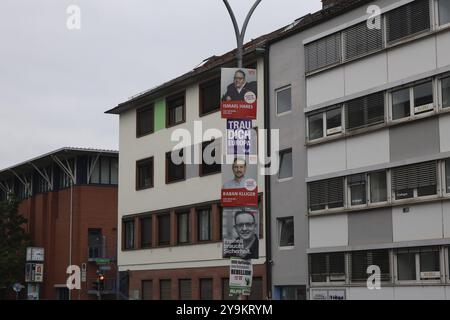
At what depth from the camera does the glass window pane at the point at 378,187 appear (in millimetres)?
28984

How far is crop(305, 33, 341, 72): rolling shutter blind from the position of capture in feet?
104

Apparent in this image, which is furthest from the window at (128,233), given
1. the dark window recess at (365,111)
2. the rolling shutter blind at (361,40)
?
the rolling shutter blind at (361,40)

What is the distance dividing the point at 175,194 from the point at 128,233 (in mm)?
6318

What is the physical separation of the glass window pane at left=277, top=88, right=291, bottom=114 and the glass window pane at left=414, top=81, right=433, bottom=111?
7522mm

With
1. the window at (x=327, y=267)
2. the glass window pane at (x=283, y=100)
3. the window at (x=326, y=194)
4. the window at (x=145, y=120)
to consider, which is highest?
the window at (x=145, y=120)

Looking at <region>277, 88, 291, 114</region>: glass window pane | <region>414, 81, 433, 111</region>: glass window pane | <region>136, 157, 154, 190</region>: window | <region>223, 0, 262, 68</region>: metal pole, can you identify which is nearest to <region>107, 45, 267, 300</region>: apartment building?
<region>136, 157, 154, 190</region>: window

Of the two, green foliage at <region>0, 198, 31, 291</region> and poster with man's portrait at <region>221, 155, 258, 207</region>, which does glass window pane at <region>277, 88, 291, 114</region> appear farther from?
green foliage at <region>0, 198, 31, 291</region>

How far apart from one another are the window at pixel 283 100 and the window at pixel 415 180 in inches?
290

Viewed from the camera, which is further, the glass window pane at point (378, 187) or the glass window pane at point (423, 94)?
the glass window pane at point (378, 187)

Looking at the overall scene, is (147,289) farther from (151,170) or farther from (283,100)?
(283,100)

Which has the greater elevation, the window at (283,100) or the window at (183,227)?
the window at (283,100)

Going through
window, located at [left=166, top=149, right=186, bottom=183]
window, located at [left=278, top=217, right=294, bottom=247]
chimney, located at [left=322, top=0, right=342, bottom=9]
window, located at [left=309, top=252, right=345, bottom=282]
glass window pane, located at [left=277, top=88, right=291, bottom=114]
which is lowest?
window, located at [left=309, top=252, right=345, bottom=282]

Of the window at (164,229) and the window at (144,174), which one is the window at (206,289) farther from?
the window at (144,174)

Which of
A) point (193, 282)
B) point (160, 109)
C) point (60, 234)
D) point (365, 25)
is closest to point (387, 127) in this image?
point (365, 25)
